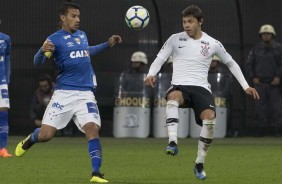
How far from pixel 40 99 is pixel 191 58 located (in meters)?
11.5

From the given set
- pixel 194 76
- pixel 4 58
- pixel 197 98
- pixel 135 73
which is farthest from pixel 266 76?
pixel 197 98

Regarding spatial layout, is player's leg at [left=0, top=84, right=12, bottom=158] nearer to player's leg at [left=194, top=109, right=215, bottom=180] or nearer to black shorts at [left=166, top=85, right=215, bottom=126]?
black shorts at [left=166, top=85, right=215, bottom=126]

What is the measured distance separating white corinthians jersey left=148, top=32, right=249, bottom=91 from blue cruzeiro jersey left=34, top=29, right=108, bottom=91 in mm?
820

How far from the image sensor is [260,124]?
80.4 feet

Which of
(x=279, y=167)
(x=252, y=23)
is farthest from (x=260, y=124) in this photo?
(x=279, y=167)

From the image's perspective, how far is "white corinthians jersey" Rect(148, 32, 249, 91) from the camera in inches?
521

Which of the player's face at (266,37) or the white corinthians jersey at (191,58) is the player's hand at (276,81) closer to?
the player's face at (266,37)

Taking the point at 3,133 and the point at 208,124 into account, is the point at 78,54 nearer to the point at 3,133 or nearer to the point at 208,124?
the point at 208,124

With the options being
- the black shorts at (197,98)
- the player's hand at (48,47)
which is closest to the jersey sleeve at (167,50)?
the black shorts at (197,98)

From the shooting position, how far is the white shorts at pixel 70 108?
42.2 feet

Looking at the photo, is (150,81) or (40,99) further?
(40,99)

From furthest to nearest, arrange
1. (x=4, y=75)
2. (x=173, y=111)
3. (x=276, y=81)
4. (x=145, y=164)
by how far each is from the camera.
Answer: (x=276, y=81)
(x=4, y=75)
(x=145, y=164)
(x=173, y=111)

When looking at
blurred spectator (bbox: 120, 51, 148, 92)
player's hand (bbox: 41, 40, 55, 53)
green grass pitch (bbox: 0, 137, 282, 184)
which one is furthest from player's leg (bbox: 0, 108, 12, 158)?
blurred spectator (bbox: 120, 51, 148, 92)

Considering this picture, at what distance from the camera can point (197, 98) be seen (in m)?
13.1
